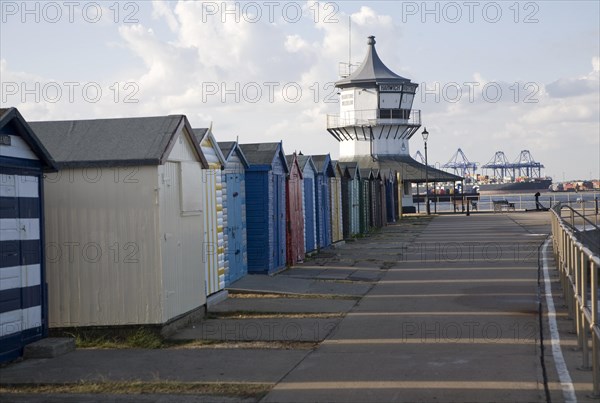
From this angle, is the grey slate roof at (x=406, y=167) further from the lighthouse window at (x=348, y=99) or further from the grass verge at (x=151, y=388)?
the grass verge at (x=151, y=388)

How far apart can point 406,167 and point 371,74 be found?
9214 mm

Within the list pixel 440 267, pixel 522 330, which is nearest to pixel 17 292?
pixel 522 330

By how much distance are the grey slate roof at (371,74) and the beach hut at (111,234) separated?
5630 cm

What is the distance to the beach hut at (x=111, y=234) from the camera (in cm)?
1127

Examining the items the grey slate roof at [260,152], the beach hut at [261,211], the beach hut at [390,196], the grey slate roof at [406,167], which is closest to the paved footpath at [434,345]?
the beach hut at [261,211]

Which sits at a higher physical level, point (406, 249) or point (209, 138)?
point (209, 138)

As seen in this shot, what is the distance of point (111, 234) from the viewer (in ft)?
37.1

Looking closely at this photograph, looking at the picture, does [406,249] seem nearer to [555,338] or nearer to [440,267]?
[440,267]

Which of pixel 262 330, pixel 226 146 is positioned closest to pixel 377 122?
pixel 226 146

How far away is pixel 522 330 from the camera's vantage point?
11719mm

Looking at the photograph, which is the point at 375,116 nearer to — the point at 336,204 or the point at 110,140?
the point at 336,204

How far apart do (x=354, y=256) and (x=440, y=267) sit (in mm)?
4318

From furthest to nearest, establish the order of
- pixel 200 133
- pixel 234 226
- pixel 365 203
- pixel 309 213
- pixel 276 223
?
pixel 365 203 → pixel 309 213 → pixel 276 223 → pixel 234 226 → pixel 200 133

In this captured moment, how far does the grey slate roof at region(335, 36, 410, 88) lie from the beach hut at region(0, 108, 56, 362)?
189ft
